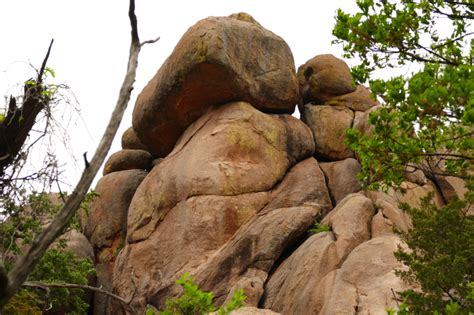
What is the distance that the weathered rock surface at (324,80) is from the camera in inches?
1037

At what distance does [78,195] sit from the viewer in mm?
3748

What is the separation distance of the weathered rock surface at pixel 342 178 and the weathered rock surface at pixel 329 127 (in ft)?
3.29

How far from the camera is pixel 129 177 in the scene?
27.2m

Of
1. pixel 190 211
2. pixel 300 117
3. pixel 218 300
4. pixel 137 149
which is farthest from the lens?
pixel 137 149

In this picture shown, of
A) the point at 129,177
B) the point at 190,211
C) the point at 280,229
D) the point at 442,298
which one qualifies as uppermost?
the point at 129,177

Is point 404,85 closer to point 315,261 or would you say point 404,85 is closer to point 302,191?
point 315,261

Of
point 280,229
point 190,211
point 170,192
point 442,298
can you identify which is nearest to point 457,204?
point 442,298

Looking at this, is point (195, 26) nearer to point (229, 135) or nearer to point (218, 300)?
point (229, 135)

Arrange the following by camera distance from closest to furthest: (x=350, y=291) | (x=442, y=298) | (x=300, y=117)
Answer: (x=442, y=298), (x=350, y=291), (x=300, y=117)

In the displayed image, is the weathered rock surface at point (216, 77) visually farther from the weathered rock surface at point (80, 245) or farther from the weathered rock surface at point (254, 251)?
the weathered rock surface at point (254, 251)

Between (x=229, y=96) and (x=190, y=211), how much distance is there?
5093 millimetres

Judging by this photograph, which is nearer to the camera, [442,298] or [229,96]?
[442,298]

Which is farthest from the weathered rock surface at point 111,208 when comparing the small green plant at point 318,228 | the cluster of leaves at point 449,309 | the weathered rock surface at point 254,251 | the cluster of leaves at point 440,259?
the cluster of leaves at point 449,309

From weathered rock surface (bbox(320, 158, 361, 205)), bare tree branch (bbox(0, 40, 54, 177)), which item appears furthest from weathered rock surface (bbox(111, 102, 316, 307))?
bare tree branch (bbox(0, 40, 54, 177))
